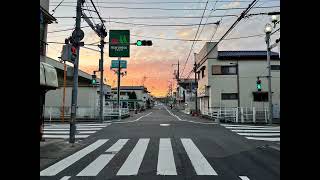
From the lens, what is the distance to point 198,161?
1011 cm

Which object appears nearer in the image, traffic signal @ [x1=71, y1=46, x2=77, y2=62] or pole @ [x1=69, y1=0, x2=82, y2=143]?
traffic signal @ [x1=71, y1=46, x2=77, y2=62]

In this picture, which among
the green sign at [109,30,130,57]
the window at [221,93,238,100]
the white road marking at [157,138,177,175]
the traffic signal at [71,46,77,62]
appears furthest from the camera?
the window at [221,93,238,100]

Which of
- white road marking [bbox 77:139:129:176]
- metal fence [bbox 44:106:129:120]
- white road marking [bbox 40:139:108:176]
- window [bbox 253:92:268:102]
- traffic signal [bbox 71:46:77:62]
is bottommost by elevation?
white road marking [bbox 40:139:108:176]

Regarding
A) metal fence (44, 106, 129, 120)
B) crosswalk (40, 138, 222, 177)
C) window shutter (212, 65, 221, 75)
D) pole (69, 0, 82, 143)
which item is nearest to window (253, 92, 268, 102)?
window shutter (212, 65, 221, 75)

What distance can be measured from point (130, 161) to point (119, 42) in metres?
15.6

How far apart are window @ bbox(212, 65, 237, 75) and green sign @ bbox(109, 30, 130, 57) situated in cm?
1711

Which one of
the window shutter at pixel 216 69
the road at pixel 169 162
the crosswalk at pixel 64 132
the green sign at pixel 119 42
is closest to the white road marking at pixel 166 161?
the road at pixel 169 162

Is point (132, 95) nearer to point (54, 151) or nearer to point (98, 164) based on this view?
point (54, 151)

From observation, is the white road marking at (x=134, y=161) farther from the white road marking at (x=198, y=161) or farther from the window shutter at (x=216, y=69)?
the window shutter at (x=216, y=69)

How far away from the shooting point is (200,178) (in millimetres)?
7633

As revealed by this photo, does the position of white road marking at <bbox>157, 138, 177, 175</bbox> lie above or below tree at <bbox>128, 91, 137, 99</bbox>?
below

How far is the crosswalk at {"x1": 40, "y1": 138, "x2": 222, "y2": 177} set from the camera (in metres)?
8.42

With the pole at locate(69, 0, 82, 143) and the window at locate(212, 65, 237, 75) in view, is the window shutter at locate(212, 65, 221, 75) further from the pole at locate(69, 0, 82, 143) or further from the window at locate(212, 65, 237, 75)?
the pole at locate(69, 0, 82, 143)
